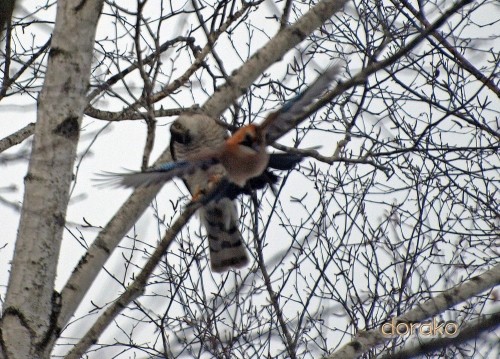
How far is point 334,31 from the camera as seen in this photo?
19.4ft

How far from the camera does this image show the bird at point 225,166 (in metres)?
3.50

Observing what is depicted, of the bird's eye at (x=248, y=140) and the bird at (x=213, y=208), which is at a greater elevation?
the bird at (x=213, y=208)

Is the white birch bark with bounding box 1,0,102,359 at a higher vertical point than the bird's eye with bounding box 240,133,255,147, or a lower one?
lower

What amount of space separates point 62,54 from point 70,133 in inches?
11.5

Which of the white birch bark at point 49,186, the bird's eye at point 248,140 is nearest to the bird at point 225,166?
the bird's eye at point 248,140

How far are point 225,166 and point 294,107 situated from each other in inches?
19.1

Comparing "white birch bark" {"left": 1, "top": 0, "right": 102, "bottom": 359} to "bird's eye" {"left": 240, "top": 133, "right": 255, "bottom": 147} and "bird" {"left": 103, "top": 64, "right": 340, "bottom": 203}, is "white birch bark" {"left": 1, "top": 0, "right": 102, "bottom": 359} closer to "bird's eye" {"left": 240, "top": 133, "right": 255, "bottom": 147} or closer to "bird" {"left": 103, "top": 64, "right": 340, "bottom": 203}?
"bird" {"left": 103, "top": 64, "right": 340, "bottom": 203}

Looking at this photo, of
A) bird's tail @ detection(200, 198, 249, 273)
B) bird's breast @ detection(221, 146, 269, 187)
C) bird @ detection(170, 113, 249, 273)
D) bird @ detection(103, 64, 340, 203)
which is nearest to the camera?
bird @ detection(103, 64, 340, 203)

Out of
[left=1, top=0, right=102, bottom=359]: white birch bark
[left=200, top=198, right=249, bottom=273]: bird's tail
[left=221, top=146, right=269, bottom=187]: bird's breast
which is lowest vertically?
[left=1, top=0, right=102, bottom=359]: white birch bark

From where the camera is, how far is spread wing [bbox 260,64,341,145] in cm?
363

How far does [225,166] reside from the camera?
3938mm

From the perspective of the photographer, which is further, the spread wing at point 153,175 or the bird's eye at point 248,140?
the bird's eye at point 248,140

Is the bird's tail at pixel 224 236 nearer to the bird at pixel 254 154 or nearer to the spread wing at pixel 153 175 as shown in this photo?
the bird at pixel 254 154

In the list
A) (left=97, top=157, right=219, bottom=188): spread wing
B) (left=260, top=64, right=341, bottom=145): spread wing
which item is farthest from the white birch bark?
(left=260, top=64, right=341, bottom=145): spread wing
